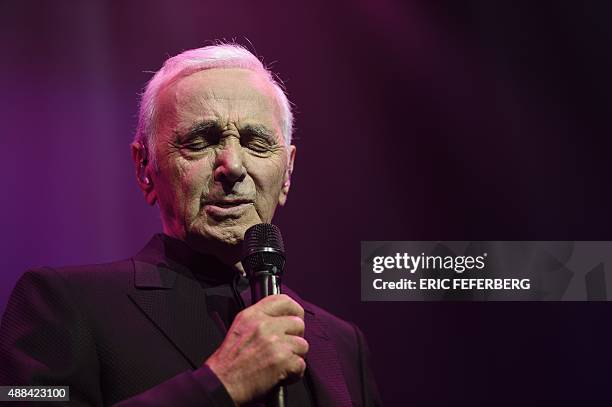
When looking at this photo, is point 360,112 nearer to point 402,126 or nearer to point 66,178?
point 402,126

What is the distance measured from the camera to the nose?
2.02m

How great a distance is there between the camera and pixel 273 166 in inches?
84.6

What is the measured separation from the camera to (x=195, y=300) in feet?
6.50

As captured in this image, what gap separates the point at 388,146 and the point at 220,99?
1.37 metres

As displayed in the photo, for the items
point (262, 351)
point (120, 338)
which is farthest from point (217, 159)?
point (262, 351)

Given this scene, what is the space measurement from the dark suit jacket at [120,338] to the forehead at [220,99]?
404 mm

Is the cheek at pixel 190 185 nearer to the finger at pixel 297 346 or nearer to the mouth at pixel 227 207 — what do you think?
the mouth at pixel 227 207

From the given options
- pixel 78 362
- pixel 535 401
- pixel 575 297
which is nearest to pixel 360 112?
pixel 575 297

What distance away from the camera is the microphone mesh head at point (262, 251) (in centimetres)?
173

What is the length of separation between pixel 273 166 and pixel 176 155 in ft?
0.87

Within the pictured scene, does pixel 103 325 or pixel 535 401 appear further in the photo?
pixel 535 401

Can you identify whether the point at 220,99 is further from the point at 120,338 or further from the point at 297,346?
the point at 297,346

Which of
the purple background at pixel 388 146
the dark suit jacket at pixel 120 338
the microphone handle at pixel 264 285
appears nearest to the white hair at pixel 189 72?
the dark suit jacket at pixel 120 338

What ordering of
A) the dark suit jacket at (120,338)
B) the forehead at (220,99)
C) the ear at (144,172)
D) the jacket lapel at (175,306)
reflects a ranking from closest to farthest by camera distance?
the dark suit jacket at (120,338) < the jacket lapel at (175,306) < the forehead at (220,99) < the ear at (144,172)
